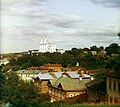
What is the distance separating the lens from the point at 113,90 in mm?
34812

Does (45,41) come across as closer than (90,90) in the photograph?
No

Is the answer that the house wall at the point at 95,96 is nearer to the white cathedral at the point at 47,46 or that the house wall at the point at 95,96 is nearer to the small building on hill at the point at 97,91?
the small building on hill at the point at 97,91

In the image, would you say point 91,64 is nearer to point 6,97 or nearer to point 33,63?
point 33,63

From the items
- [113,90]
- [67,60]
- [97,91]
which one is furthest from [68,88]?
[67,60]

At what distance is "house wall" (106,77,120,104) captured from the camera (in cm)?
3378

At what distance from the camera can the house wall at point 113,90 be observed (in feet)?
111

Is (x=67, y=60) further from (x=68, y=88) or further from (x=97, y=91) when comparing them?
(x=97, y=91)

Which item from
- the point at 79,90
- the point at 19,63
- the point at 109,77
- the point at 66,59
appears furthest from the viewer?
the point at 19,63

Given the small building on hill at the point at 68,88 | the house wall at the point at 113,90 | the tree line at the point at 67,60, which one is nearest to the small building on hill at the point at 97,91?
the house wall at the point at 113,90

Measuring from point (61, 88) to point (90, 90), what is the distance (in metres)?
6.60

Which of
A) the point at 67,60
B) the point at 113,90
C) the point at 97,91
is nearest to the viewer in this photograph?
the point at 113,90

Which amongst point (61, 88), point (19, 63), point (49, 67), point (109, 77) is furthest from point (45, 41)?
point (109, 77)

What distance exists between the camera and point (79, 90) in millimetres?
44906

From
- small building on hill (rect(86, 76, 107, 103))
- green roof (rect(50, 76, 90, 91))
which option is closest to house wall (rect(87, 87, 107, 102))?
small building on hill (rect(86, 76, 107, 103))
